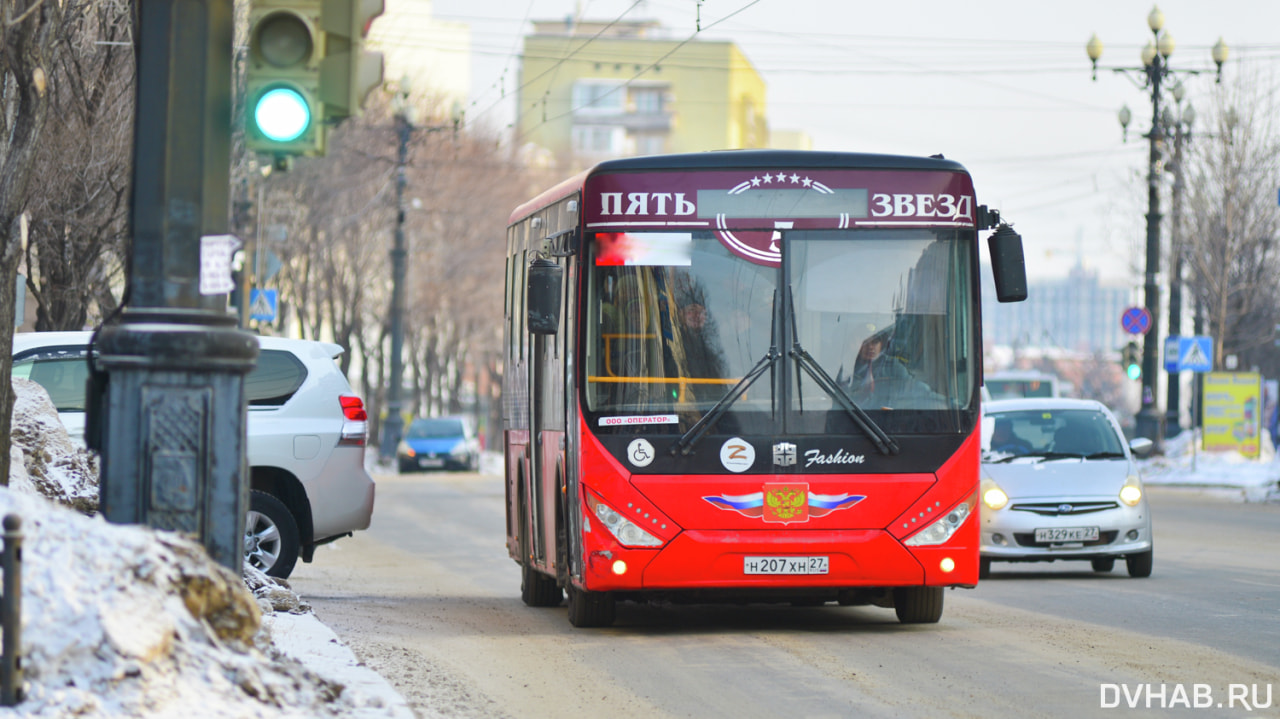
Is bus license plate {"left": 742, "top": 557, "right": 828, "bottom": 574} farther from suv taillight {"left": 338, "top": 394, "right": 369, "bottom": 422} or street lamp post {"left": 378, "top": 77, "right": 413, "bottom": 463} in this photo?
street lamp post {"left": 378, "top": 77, "right": 413, "bottom": 463}

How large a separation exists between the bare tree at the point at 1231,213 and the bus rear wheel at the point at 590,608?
1452 inches

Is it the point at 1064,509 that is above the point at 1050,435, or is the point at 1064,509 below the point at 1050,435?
below

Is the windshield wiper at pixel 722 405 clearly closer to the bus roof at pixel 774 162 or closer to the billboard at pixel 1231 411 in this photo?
the bus roof at pixel 774 162

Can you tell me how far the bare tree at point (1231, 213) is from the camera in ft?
160

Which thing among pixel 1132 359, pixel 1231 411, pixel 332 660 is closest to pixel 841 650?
pixel 332 660

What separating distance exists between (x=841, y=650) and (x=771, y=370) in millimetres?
1789

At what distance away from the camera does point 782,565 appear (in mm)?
11914

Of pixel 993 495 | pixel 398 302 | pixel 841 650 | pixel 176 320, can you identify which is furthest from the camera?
pixel 398 302

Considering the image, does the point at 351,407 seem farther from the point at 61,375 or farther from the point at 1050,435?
the point at 1050,435

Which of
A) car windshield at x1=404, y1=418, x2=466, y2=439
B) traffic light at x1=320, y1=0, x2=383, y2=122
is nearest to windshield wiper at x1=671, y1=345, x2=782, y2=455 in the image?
traffic light at x1=320, y1=0, x2=383, y2=122

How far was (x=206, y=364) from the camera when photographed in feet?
26.7

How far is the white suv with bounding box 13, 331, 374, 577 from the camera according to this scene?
1428 cm

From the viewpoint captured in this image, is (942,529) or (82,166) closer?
(942,529)

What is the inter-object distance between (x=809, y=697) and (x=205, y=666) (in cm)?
313
